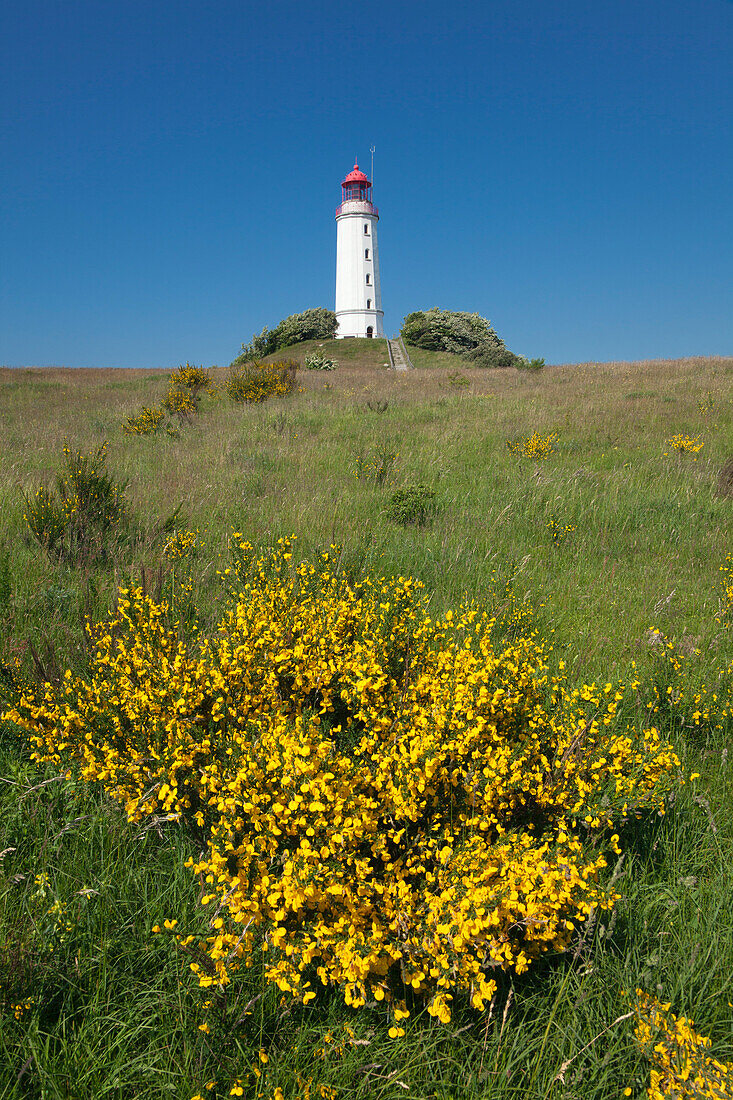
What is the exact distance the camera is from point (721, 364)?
70.4 ft

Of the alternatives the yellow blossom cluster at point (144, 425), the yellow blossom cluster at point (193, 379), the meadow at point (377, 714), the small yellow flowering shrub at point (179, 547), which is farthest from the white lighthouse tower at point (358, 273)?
the small yellow flowering shrub at point (179, 547)

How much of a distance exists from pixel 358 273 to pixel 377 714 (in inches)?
2273

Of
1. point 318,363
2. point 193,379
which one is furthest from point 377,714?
point 318,363

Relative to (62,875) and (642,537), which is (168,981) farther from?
(642,537)

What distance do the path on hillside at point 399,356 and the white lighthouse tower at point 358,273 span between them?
16.8ft

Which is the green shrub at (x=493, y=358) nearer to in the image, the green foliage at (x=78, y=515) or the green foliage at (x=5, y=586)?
the green foliage at (x=78, y=515)

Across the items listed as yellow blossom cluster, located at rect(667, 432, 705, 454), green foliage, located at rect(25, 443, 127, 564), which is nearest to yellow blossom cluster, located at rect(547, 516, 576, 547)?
yellow blossom cluster, located at rect(667, 432, 705, 454)

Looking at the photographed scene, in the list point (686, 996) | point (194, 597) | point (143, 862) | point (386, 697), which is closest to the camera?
point (686, 996)

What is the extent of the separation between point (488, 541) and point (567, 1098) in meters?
4.31

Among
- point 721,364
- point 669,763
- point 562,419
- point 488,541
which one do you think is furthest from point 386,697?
point 721,364

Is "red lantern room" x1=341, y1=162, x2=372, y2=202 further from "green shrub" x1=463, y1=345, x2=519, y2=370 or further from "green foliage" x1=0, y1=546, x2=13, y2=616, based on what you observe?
"green foliage" x1=0, y1=546, x2=13, y2=616

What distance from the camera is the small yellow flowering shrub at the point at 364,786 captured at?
5.28 ft

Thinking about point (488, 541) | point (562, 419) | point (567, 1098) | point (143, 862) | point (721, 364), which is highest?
point (721, 364)

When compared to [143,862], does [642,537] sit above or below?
above
